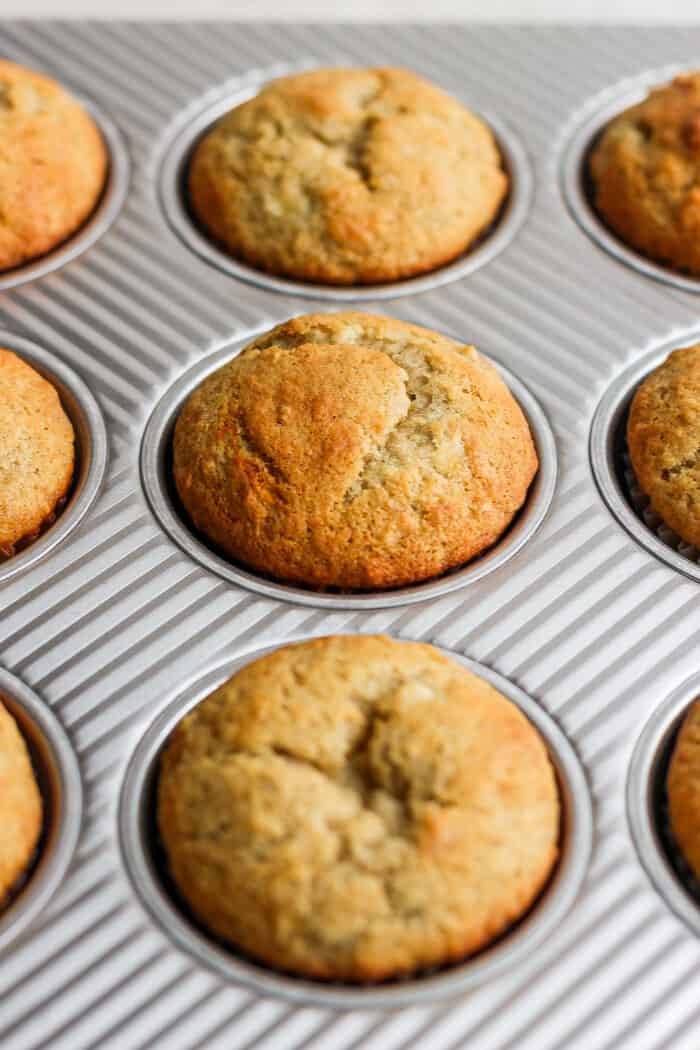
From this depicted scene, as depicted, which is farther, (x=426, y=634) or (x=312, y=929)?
(x=426, y=634)

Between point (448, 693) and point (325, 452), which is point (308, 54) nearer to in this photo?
point (325, 452)

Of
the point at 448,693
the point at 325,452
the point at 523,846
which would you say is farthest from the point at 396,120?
the point at 523,846

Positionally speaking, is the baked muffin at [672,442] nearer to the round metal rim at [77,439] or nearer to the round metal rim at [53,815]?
the round metal rim at [77,439]

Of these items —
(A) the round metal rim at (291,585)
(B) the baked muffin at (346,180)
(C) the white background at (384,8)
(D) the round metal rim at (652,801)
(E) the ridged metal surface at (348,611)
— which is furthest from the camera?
(C) the white background at (384,8)

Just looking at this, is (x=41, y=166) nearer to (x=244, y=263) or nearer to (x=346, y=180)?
(x=244, y=263)

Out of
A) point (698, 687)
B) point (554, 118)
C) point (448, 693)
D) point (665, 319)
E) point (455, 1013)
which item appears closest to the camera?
point (455, 1013)

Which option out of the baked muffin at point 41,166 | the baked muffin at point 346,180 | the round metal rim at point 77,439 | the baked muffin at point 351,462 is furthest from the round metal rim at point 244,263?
the round metal rim at point 77,439
